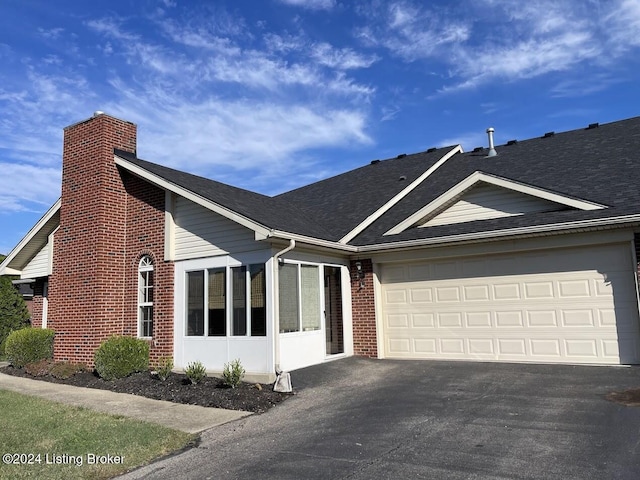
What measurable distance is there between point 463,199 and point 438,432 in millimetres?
6745

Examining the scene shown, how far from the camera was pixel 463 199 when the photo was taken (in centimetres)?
1191

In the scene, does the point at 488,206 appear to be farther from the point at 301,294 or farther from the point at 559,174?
the point at 301,294

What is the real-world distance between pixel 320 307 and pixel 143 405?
4.38 m

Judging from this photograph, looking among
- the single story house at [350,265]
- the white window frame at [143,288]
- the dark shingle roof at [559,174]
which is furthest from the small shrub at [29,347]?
the dark shingle roof at [559,174]

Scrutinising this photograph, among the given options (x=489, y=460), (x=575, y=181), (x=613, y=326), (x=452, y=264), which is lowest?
(x=489, y=460)

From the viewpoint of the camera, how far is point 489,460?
207 inches

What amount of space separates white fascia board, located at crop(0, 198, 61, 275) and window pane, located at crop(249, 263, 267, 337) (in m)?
6.50

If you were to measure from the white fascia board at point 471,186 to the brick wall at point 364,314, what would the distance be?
47.4 inches

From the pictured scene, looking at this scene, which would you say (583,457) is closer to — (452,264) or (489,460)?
(489,460)

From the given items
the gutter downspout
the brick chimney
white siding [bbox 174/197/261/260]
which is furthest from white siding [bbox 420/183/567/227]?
the brick chimney

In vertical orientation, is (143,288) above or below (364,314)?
above

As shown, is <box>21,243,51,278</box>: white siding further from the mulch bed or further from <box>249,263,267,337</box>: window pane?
<box>249,263,267,337</box>: window pane

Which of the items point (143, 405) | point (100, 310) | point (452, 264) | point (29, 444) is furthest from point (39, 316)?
point (452, 264)

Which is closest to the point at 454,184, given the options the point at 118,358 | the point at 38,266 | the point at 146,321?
the point at 146,321
